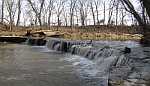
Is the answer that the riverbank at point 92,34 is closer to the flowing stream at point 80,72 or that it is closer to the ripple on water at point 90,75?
the ripple on water at point 90,75

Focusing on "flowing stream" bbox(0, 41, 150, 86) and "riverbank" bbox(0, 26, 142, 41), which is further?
"riverbank" bbox(0, 26, 142, 41)

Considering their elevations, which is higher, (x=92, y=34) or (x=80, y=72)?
(x=92, y=34)

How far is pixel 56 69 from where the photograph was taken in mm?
13320

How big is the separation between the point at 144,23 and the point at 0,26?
1146 inches

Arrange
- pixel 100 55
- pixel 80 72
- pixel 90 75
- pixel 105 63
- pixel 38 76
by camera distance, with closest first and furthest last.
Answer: pixel 38 76, pixel 90 75, pixel 80 72, pixel 105 63, pixel 100 55

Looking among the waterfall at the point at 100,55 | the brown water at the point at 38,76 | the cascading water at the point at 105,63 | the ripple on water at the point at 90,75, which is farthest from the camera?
the waterfall at the point at 100,55

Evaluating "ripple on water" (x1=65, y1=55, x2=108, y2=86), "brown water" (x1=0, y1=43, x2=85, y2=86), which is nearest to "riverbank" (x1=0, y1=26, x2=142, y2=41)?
"ripple on water" (x1=65, y1=55, x2=108, y2=86)

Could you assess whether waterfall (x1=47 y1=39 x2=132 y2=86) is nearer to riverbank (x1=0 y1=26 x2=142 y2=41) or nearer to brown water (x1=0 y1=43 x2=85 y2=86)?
brown water (x1=0 y1=43 x2=85 y2=86)

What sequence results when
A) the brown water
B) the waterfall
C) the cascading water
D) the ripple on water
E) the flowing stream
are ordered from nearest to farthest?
1. the cascading water
2. the flowing stream
3. the ripple on water
4. the brown water
5. the waterfall

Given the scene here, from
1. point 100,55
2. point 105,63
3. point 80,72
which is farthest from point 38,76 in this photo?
point 100,55

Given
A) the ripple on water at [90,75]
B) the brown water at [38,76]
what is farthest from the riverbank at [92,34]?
the brown water at [38,76]

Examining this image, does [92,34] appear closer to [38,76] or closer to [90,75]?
[90,75]

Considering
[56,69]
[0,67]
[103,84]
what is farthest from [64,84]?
[0,67]

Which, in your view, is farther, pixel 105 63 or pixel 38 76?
pixel 105 63
